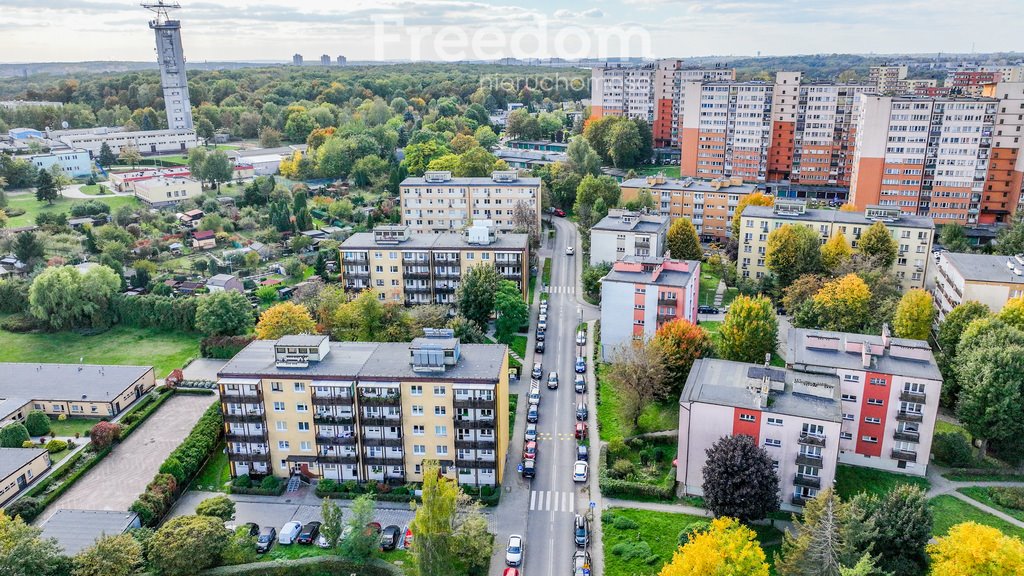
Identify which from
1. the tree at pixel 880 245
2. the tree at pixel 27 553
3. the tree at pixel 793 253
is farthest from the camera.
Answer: the tree at pixel 793 253

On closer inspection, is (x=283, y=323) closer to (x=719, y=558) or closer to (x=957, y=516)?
(x=719, y=558)

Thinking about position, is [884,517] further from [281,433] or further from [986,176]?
[986,176]

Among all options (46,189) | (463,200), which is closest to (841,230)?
(463,200)

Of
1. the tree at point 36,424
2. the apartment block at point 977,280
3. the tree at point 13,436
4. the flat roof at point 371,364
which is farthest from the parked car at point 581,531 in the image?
the tree at point 36,424

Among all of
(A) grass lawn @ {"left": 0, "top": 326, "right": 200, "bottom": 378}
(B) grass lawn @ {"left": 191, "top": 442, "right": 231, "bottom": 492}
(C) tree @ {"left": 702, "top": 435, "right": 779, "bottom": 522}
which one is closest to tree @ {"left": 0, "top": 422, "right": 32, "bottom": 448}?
(A) grass lawn @ {"left": 0, "top": 326, "right": 200, "bottom": 378}

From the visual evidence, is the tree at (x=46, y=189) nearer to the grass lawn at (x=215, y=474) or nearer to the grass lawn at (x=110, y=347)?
the grass lawn at (x=110, y=347)

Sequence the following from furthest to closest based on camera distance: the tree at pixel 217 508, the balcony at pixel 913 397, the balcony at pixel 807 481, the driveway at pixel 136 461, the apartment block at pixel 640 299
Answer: the apartment block at pixel 640 299 → the driveway at pixel 136 461 → the balcony at pixel 913 397 → the tree at pixel 217 508 → the balcony at pixel 807 481
